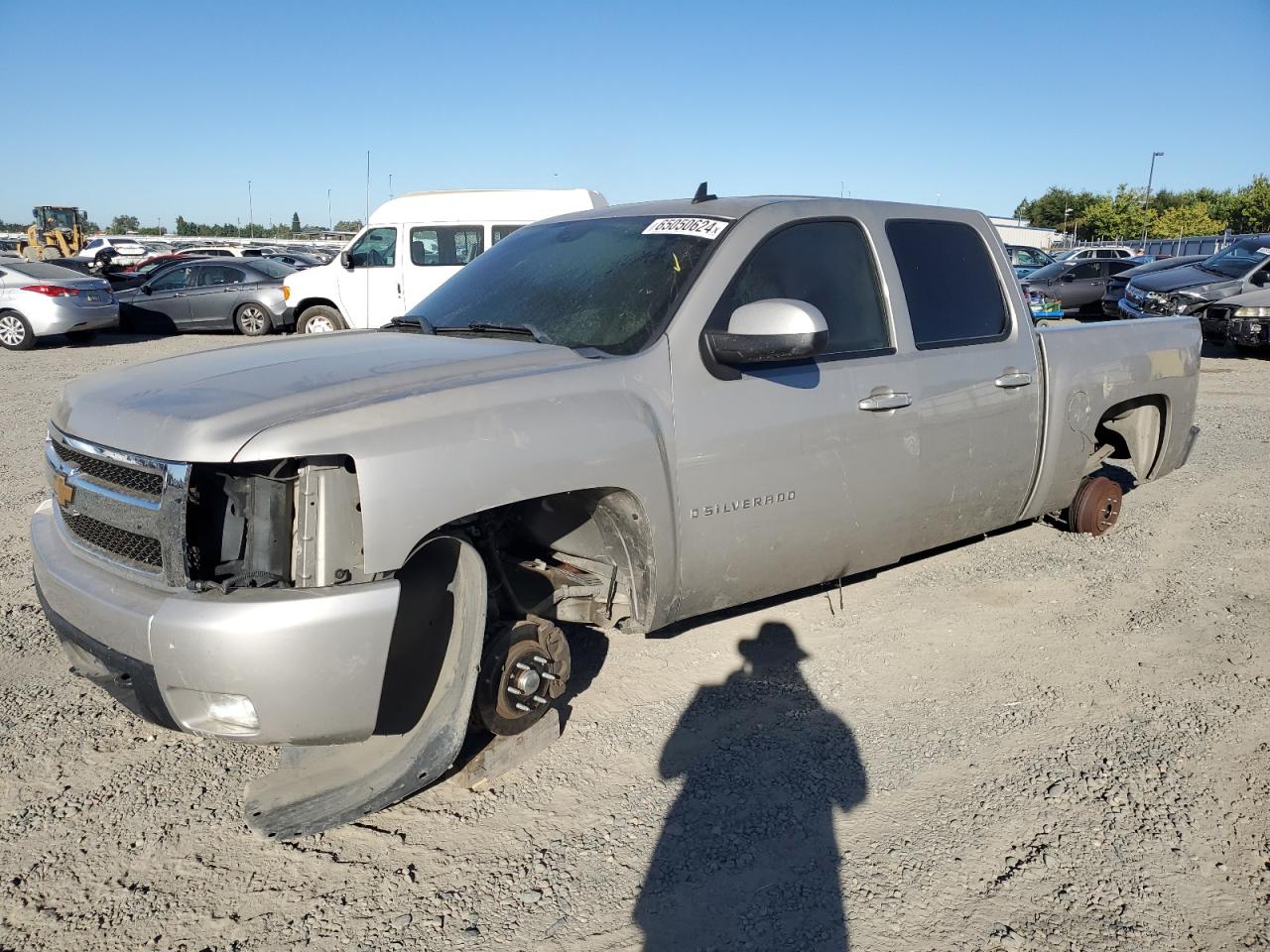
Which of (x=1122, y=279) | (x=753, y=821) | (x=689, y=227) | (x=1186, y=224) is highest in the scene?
(x=1186, y=224)

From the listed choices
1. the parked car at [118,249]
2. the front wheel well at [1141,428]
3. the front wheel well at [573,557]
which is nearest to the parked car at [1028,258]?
the front wheel well at [1141,428]

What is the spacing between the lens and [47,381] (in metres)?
12.5

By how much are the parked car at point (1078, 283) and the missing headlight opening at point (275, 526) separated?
20.6 metres

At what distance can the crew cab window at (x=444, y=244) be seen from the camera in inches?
574

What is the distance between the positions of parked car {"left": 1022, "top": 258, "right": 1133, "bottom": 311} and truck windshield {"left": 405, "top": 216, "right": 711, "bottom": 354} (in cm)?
1884

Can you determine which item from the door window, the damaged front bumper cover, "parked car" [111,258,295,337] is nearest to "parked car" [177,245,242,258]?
the door window

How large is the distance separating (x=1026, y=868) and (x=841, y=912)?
603mm

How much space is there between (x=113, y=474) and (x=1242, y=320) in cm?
1590

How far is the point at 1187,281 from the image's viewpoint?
642 inches

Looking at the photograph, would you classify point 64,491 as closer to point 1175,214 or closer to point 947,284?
point 947,284

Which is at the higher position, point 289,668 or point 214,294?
point 214,294

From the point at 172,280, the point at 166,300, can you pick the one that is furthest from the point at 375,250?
the point at 172,280

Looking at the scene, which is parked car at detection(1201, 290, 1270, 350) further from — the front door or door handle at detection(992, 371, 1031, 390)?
the front door

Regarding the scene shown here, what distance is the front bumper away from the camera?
2.58m
